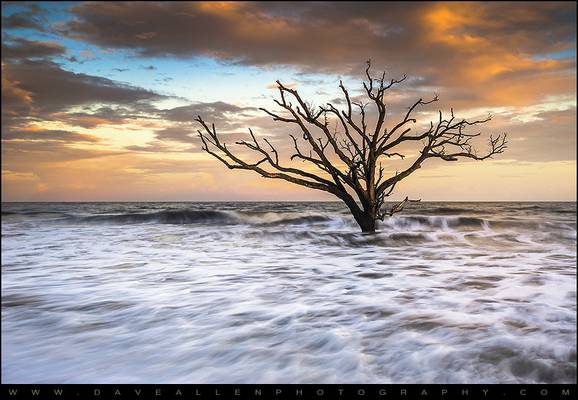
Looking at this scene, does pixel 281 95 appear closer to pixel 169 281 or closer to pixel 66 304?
pixel 169 281

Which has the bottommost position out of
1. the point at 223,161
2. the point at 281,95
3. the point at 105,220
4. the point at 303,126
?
the point at 105,220

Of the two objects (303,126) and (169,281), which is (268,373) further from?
(303,126)

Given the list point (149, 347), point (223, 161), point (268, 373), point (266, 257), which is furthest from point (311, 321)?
point (223, 161)

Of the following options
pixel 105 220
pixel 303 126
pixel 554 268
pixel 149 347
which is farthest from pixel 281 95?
pixel 105 220

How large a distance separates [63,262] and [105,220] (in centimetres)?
1963

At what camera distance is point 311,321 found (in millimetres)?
4797

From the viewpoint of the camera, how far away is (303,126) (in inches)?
558

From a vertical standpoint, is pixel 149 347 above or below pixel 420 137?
below
